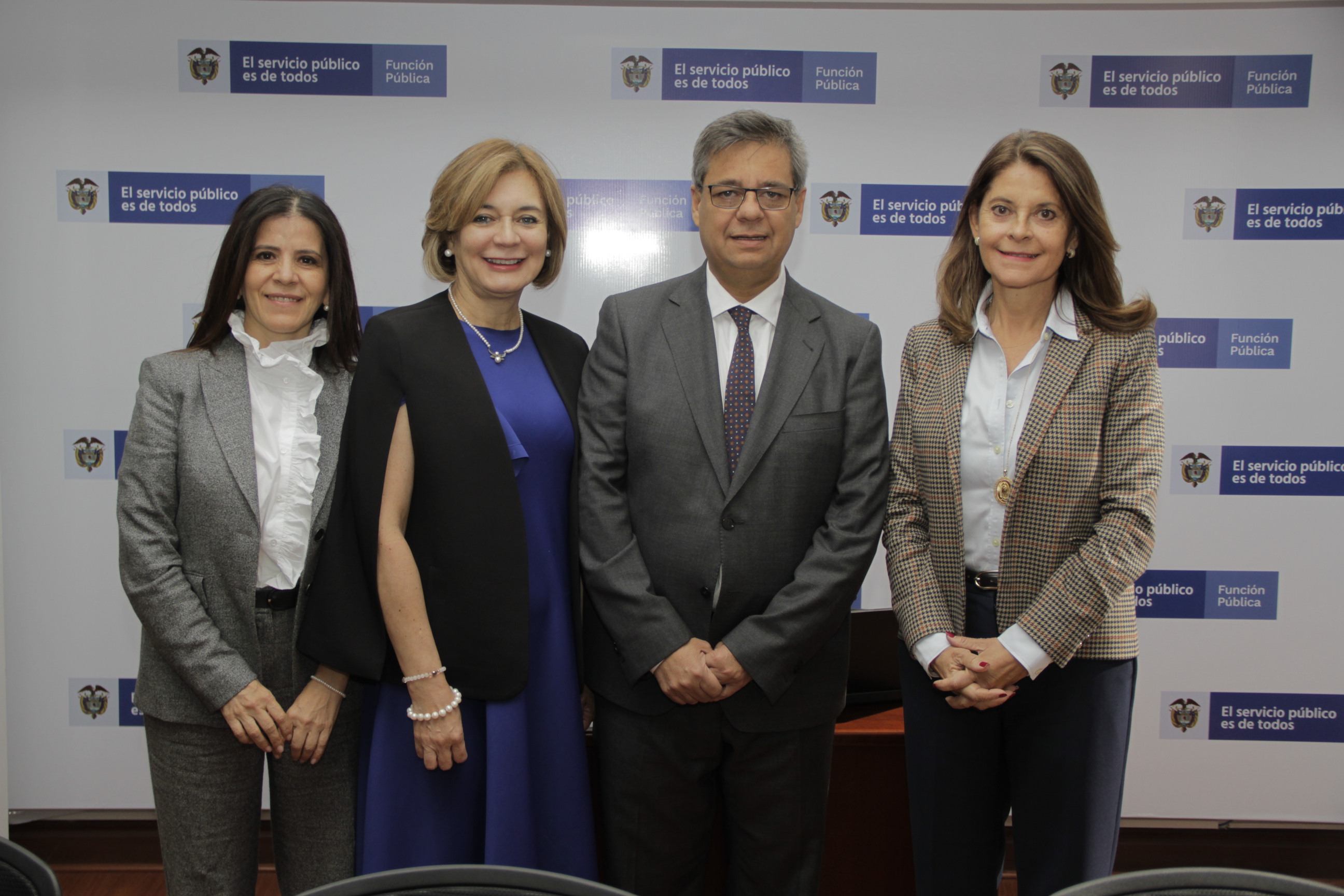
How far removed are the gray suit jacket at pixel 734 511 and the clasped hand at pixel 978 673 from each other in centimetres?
21

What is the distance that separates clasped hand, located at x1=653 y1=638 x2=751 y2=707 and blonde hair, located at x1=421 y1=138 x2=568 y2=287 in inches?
33.5

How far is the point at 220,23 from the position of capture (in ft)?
8.91

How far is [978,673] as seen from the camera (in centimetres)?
147

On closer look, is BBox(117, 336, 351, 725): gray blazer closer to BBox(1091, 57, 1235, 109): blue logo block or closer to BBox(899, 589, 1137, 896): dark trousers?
BBox(899, 589, 1137, 896): dark trousers

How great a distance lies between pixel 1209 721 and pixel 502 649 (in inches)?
102

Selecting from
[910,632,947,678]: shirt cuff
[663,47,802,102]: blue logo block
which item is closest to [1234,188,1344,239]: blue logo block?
[663,47,802,102]: blue logo block

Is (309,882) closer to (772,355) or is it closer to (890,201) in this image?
(772,355)

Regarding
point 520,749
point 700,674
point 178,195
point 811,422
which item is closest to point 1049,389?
point 811,422

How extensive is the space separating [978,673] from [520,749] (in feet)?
2.79

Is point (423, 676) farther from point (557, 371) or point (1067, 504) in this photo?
point (1067, 504)

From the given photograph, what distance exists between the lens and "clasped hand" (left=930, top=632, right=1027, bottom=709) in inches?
57.5

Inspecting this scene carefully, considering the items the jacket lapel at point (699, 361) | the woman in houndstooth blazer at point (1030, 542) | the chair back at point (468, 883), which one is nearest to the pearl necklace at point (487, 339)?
the jacket lapel at point (699, 361)

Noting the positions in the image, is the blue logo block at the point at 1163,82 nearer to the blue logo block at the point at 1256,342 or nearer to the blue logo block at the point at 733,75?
the blue logo block at the point at 1256,342

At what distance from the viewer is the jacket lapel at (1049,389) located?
1.50 meters
